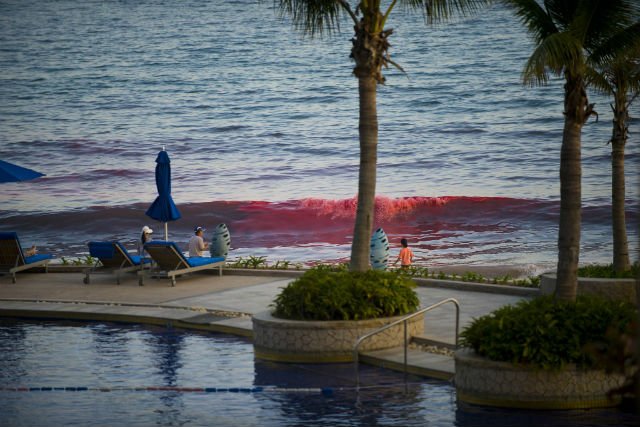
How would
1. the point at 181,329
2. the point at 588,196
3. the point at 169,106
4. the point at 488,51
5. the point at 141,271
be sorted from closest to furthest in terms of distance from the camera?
1. the point at 181,329
2. the point at 141,271
3. the point at 588,196
4. the point at 169,106
5. the point at 488,51

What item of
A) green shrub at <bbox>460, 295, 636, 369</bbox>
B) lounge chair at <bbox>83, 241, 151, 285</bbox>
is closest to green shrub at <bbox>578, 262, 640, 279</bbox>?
green shrub at <bbox>460, 295, 636, 369</bbox>

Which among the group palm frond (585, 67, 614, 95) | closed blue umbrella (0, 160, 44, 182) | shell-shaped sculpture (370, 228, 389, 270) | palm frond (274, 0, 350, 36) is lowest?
shell-shaped sculpture (370, 228, 389, 270)

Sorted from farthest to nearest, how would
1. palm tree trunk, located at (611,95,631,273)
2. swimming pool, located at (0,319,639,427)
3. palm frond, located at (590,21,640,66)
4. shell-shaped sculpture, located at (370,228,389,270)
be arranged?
shell-shaped sculpture, located at (370,228,389,270) → palm tree trunk, located at (611,95,631,273) → palm frond, located at (590,21,640,66) → swimming pool, located at (0,319,639,427)

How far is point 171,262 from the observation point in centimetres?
1948

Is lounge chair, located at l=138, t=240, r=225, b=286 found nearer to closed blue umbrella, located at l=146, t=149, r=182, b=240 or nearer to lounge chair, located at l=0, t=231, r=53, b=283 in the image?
closed blue umbrella, located at l=146, t=149, r=182, b=240

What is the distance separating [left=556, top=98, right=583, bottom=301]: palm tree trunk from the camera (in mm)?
11344

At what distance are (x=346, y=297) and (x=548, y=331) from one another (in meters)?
3.32

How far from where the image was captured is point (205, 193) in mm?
54031

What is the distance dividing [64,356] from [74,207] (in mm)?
36635

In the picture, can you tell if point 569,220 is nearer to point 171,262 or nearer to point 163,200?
point 171,262

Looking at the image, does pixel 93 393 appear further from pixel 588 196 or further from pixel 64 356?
pixel 588 196

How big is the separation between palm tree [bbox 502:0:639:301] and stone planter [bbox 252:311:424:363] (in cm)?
258

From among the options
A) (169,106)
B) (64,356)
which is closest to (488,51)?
(169,106)

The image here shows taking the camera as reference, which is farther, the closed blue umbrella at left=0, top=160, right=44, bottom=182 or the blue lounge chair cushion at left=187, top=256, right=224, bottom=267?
the closed blue umbrella at left=0, top=160, right=44, bottom=182
